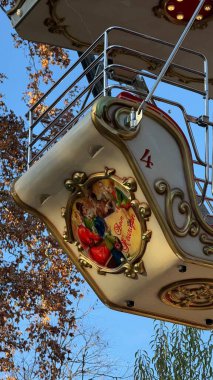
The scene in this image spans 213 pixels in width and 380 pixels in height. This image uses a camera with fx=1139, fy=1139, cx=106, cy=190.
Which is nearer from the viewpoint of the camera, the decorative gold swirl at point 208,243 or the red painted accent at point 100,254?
the decorative gold swirl at point 208,243

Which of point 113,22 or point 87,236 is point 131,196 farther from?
point 113,22

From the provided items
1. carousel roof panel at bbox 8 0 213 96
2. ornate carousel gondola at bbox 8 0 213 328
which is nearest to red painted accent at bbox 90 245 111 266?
ornate carousel gondola at bbox 8 0 213 328

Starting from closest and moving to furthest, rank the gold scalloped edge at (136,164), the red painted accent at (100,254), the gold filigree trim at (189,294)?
1. the gold scalloped edge at (136,164)
2. the gold filigree trim at (189,294)
3. the red painted accent at (100,254)

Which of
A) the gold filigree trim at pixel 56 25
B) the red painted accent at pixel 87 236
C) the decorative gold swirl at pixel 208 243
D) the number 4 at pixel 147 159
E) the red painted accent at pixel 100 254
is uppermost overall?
the gold filigree trim at pixel 56 25

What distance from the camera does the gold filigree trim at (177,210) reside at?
8883mm

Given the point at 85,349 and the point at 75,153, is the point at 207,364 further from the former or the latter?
the point at 75,153

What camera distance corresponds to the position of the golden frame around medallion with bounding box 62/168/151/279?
29.5ft

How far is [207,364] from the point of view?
21359 millimetres

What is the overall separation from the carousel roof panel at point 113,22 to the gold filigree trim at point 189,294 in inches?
105

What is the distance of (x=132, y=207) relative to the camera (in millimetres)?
9094

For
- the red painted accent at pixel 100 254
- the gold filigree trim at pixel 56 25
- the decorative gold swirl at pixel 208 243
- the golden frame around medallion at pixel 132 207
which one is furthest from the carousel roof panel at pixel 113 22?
the decorative gold swirl at pixel 208 243

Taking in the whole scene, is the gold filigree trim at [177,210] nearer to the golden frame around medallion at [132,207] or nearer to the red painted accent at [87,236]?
the golden frame around medallion at [132,207]

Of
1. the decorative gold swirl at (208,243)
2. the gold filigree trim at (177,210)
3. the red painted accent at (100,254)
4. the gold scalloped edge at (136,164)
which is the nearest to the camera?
the gold scalloped edge at (136,164)

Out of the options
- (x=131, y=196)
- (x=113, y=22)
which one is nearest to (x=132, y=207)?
(x=131, y=196)
